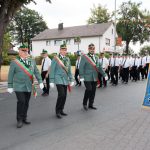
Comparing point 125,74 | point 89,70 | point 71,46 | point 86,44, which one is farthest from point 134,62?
point 71,46

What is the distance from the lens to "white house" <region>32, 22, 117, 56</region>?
59500 mm

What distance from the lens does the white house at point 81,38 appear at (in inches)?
2343

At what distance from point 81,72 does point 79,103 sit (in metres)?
1.64

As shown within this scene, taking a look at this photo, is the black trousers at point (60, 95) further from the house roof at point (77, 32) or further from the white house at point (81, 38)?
the house roof at point (77, 32)

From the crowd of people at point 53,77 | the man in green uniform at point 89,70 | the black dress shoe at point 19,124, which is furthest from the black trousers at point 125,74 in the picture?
the black dress shoe at point 19,124

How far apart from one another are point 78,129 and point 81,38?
5470 centimetres

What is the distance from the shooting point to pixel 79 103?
1032 centimetres

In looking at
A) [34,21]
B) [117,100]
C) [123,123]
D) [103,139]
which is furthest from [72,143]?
[34,21]

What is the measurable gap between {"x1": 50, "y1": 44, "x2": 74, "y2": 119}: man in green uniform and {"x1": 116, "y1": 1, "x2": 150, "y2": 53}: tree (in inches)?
2502

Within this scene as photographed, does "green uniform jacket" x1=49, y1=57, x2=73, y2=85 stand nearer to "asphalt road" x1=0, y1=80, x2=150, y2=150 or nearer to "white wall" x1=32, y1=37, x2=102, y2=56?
"asphalt road" x1=0, y1=80, x2=150, y2=150

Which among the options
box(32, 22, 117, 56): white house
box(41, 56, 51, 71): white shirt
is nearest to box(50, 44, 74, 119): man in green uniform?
box(41, 56, 51, 71): white shirt

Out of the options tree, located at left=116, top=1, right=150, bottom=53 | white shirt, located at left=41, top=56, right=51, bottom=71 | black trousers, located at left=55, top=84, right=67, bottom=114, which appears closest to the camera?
black trousers, located at left=55, top=84, right=67, bottom=114

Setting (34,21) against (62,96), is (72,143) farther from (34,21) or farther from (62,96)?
(34,21)

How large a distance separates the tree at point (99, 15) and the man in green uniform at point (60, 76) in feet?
227
